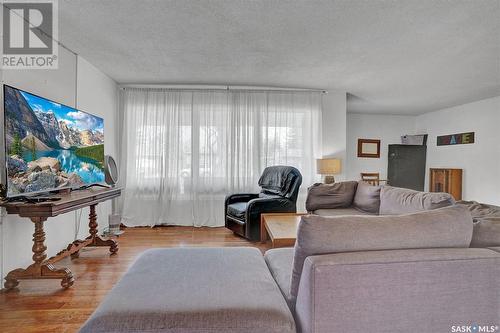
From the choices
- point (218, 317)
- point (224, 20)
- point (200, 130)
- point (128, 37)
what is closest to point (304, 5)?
point (224, 20)

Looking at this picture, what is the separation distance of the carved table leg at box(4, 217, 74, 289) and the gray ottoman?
130 centimetres

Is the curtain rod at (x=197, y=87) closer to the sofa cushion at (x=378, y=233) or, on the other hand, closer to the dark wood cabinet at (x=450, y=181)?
the sofa cushion at (x=378, y=233)

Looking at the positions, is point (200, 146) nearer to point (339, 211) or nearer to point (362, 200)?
point (339, 211)

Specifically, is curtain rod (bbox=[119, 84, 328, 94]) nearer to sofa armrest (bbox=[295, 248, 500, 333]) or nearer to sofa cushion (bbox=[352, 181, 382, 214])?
sofa cushion (bbox=[352, 181, 382, 214])

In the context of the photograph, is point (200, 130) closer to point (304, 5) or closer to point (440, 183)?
point (304, 5)

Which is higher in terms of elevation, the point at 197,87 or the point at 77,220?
the point at 197,87

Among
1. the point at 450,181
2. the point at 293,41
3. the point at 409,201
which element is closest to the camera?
the point at 409,201

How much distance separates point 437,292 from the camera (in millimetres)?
1025

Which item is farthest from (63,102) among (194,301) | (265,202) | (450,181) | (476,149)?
(476,149)

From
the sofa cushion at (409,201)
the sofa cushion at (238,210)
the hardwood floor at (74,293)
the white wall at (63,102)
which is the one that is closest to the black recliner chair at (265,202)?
the sofa cushion at (238,210)

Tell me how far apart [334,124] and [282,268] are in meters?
3.84

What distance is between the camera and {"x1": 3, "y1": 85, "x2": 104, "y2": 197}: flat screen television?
205cm

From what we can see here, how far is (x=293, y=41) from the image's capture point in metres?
2.84

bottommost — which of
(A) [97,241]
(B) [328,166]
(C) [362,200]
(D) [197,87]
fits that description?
(A) [97,241]
